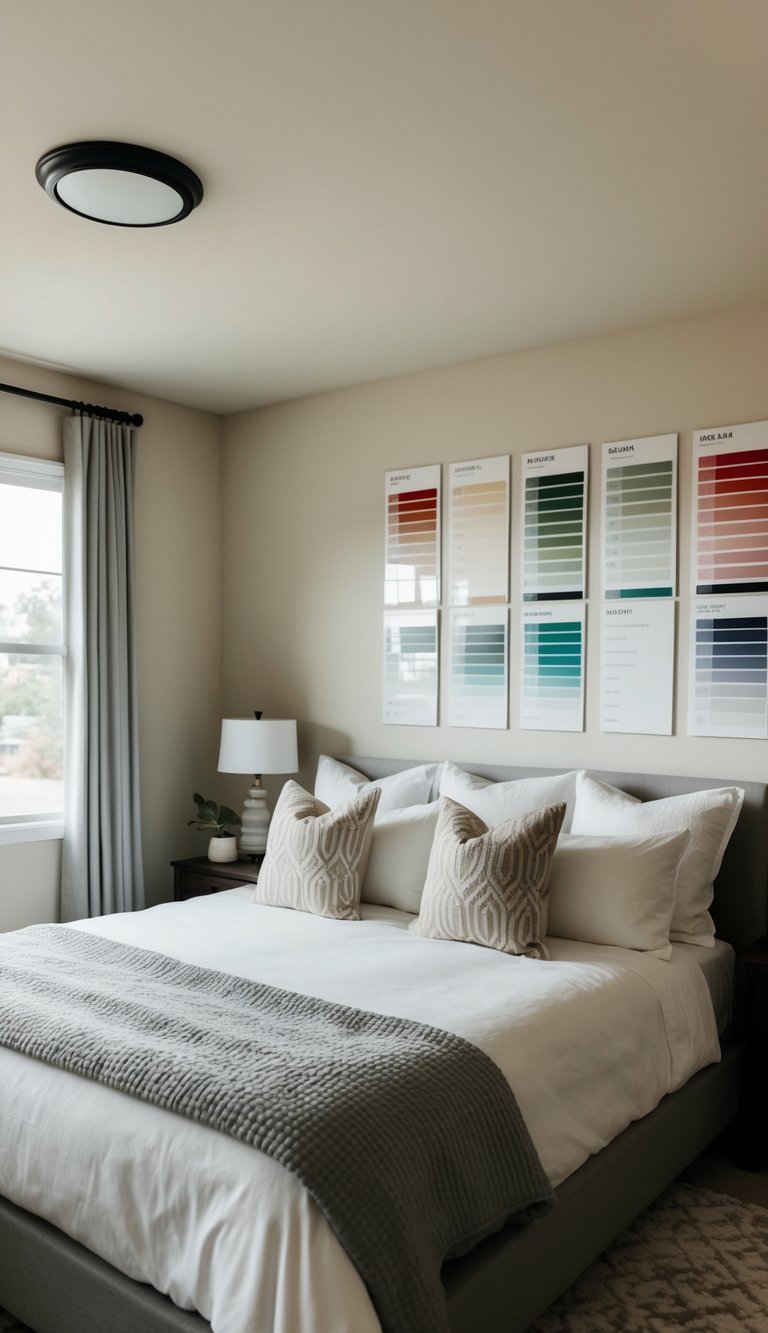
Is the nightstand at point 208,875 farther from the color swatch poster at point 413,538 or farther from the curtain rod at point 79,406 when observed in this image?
the curtain rod at point 79,406

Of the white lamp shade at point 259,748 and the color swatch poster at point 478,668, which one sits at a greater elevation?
the color swatch poster at point 478,668

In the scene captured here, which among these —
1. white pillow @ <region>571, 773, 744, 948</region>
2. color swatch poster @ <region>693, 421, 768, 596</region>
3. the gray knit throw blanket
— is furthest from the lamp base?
color swatch poster @ <region>693, 421, 768, 596</region>

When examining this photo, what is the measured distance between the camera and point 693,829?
3.25m

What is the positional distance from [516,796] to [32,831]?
6.64 ft

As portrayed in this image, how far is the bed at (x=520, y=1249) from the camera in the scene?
74.4 inches

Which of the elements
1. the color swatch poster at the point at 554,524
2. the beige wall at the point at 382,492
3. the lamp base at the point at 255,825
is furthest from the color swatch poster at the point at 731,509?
the lamp base at the point at 255,825

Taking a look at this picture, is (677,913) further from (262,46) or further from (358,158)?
(262,46)

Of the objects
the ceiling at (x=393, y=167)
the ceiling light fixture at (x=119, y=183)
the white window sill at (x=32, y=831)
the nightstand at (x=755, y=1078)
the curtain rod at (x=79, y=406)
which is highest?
the ceiling at (x=393, y=167)

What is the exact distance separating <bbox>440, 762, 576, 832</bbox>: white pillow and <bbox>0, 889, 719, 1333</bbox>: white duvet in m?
0.50

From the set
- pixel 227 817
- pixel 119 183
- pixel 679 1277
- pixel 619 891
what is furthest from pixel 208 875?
pixel 119 183

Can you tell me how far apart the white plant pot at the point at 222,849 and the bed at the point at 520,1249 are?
5.17ft

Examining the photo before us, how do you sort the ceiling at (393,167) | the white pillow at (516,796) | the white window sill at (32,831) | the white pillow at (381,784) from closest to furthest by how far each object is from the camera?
the ceiling at (393,167), the white pillow at (516,796), the white pillow at (381,784), the white window sill at (32,831)

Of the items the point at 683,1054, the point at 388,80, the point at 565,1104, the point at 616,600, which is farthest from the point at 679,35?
the point at 683,1054

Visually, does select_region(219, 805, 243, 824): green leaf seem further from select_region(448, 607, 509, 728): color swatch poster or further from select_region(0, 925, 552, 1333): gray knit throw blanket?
select_region(0, 925, 552, 1333): gray knit throw blanket
